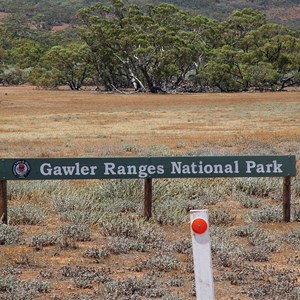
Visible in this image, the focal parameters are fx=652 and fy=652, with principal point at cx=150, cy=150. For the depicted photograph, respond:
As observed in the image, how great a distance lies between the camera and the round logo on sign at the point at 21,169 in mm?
8375

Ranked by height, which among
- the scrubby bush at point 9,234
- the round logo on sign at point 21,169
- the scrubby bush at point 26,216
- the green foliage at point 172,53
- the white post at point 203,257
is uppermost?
the green foliage at point 172,53

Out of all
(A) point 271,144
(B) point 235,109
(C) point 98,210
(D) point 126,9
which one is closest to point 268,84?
(D) point 126,9

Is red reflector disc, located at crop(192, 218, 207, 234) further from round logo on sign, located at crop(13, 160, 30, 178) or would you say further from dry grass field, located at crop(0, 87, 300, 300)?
round logo on sign, located at crop(13, 160, 30, 178)

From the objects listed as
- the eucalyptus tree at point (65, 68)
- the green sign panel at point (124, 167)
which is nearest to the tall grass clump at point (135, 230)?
the green sign panel at point (124, 167)

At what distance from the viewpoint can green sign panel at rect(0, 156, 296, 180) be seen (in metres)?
8.41

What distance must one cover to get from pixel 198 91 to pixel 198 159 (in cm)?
6884

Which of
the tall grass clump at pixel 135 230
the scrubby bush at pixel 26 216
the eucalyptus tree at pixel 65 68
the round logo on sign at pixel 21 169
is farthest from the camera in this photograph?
the eucalyptus tree at pixel 65 68

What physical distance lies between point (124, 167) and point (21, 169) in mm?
1325

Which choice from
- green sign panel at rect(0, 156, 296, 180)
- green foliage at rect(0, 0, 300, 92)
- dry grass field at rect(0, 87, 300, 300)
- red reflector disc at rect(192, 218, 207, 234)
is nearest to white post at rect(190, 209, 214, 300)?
red reflector disc at rect(192, 218, 207, 234)

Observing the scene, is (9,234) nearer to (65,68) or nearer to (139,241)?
(139,241)

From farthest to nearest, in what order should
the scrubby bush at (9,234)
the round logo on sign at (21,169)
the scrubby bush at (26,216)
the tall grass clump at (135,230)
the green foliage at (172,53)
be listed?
the green foliage at (172,53) < the scrubby bush at (26,216) < the round logo on sign at (21,169) < the tall grass clump at (135,230) < the scrubby bush at (9,234)

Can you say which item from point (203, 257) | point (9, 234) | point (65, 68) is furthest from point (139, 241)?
point (65, 68)

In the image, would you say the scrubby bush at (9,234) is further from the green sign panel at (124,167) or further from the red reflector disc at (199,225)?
the red reflector disc at (199,225)

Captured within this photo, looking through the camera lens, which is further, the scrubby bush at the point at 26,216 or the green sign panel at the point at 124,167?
the scrubby bush at the point at 26,216
